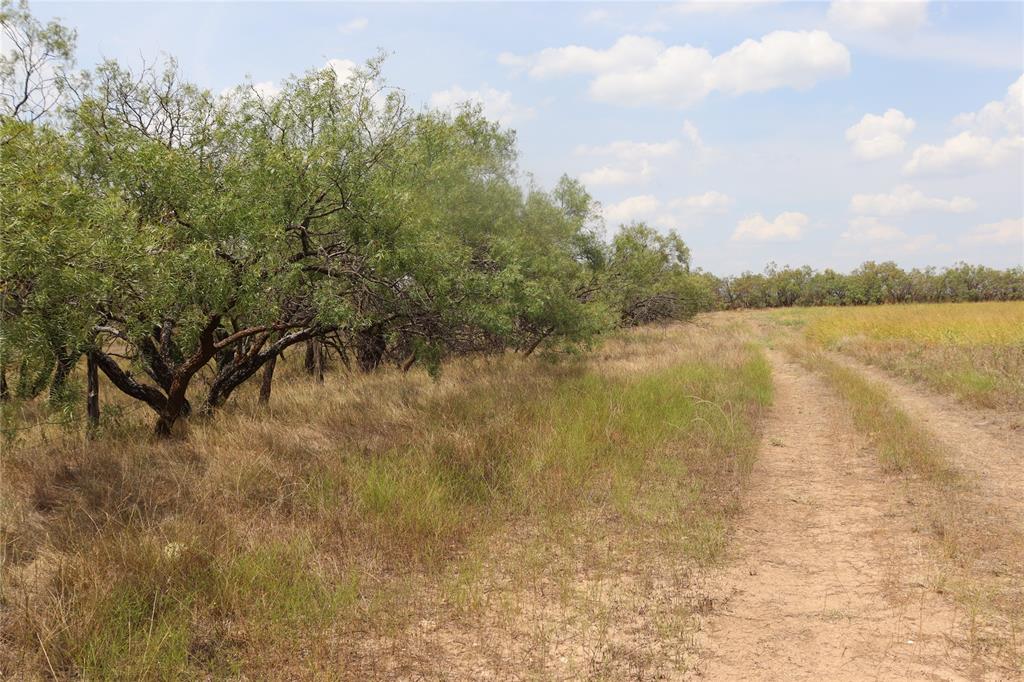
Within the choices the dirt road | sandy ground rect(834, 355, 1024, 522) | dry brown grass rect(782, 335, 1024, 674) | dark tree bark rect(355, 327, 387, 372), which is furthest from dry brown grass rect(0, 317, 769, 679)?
dark tree bark rect(355, 327, 387, 372)

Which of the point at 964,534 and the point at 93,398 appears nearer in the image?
the point at 964,534

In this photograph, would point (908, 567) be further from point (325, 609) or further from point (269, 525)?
point (269, 525)

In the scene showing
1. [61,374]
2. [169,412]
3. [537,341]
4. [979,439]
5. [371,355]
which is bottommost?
[979,439]

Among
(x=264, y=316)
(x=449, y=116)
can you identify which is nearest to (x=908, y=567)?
(x=264, y=316)

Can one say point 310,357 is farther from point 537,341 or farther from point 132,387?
point 132,387

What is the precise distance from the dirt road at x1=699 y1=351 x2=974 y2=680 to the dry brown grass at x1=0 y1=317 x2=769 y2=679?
40 cm

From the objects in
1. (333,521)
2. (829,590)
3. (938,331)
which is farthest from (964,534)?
(938,331)

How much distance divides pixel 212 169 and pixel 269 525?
15.1ft

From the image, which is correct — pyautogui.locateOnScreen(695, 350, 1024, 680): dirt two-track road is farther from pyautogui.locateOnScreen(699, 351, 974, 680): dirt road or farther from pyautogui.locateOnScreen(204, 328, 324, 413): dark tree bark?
pyautogui.locateOnScreen(204, 328, 324, 413): dark tree bark

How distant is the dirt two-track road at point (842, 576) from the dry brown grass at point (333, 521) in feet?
1.35

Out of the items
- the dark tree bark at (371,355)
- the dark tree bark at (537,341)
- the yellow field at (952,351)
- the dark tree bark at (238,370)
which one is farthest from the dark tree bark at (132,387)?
the yellow field at (952,351)

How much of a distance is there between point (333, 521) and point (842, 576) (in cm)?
405

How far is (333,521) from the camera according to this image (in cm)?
532

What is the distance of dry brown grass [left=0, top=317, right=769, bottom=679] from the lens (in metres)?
3.66
